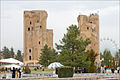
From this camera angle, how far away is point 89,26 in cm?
7375

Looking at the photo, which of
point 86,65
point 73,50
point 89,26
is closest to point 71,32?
point 73,50

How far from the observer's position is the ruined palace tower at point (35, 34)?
84.6m

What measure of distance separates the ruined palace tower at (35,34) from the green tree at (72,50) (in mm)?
46247

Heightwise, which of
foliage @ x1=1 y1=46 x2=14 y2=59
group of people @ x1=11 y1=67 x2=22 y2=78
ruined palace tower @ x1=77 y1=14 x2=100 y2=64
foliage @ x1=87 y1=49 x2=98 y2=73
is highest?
ruined palace tower @ x1=77 y1=14 x2=100 y2=64

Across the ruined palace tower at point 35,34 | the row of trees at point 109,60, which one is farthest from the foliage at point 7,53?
the row of trees at point 109,60

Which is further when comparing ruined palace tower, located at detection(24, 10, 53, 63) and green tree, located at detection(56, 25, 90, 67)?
ruined palace tower, located at detection(24, 10, 53, 63)

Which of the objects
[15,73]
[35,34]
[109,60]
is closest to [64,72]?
[15,73]

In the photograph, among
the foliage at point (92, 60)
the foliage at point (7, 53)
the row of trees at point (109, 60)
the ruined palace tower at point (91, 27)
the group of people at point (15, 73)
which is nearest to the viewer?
the group of people at point (15, 73)

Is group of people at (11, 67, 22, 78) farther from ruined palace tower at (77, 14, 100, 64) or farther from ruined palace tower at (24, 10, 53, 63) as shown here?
ruined palace tower at (24, 10, 53, 63)

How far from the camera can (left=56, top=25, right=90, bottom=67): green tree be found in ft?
119

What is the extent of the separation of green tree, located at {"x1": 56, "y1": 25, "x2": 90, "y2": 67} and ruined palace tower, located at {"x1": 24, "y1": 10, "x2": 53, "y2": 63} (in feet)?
152

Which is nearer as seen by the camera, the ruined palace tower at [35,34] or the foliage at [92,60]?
the foliage at [92,60]

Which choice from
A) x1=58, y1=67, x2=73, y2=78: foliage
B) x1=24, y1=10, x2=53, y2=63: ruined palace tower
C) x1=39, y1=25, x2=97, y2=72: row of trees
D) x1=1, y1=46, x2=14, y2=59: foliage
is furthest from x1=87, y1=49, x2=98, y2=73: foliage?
x1=1, y1=46, x2=14, y2=59: foliage

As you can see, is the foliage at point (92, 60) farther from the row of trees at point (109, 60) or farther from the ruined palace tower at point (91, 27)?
the ruined palace tower at point (91, 27)
